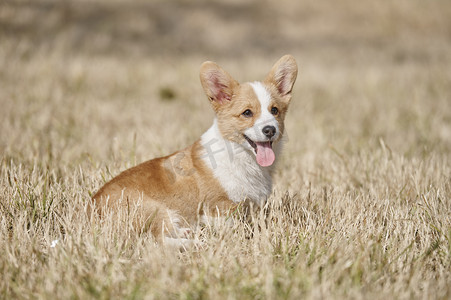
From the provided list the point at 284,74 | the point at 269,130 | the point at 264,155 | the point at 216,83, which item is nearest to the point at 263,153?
the point at 264,155

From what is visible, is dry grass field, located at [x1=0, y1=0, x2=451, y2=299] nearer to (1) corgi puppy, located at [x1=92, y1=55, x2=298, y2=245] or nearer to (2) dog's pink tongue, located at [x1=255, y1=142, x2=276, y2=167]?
(1) corgi puppy, located at [x1=92, y1=55, x2=298, y2=245]

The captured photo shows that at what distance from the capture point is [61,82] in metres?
7.95

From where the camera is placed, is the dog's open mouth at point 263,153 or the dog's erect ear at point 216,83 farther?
the dog's erect ear at point 216,83

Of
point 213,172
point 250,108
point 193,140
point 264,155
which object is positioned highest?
point 250,108

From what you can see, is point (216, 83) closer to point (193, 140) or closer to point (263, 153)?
point (263, 153)

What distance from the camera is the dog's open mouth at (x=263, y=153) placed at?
10.7 ft

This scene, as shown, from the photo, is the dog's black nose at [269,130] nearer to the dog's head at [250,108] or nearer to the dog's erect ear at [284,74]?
the dog's head at [250,108]

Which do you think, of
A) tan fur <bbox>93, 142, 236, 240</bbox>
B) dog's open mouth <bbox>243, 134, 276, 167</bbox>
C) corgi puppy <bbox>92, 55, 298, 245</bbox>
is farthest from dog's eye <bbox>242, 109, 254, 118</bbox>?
tan fur <bbox>93, 142, 236, 240</bbox>

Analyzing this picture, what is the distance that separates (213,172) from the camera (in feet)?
10.4

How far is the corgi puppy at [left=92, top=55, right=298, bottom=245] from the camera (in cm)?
304

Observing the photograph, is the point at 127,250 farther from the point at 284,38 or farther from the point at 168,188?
the point at 284,38

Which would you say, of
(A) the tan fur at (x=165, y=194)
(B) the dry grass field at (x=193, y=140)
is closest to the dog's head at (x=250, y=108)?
(A) the tan fur at (x=165, y=194)

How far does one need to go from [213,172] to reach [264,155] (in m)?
0.41

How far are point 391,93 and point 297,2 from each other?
33.5ft
